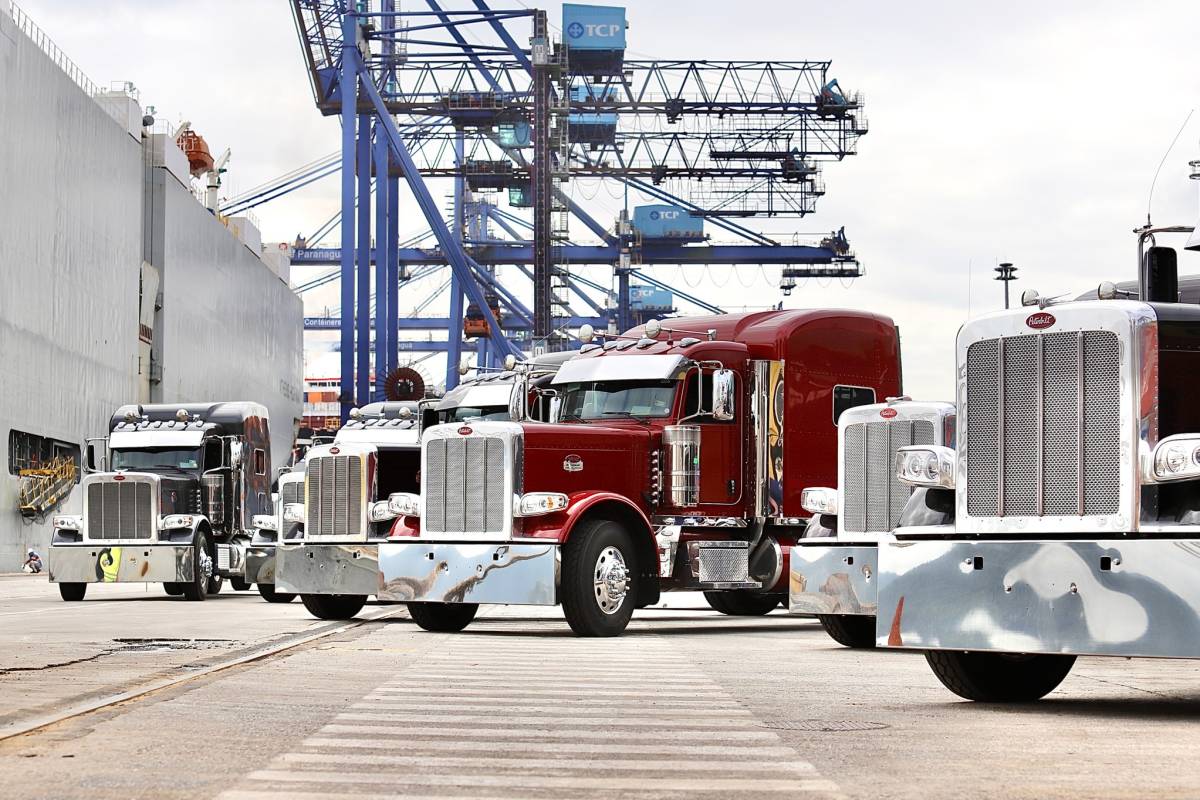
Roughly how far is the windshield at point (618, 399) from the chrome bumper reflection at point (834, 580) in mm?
4055

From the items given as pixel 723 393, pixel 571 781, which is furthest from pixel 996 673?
pixel 723 393

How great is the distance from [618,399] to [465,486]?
2.25m

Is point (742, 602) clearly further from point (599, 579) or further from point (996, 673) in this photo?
point (996, 673)

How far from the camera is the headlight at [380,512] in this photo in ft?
75.3

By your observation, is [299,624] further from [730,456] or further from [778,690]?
[778,690]

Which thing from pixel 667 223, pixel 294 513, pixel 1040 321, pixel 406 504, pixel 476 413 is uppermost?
pixel 667 223

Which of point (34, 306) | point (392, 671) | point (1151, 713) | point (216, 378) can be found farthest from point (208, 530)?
point (216, 378)

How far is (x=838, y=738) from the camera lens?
30.4ft

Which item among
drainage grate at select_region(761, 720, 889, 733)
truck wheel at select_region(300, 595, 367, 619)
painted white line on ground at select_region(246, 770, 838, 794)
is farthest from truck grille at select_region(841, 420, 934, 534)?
painted white line on ground at select_region(246, 770, 838, 794)

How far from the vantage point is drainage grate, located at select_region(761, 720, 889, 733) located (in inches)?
384

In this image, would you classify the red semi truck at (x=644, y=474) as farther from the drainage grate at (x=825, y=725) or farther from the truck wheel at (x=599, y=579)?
the drainage grate at (x=825, y=725)

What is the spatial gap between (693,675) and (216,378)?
3336 inches

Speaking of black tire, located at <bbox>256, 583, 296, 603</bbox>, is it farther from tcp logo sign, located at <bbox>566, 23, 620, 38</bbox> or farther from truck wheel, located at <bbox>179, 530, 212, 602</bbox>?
tcp logo sign, located at <bbox>566, 23, 620, 38</bbox>

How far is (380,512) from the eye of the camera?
2308cm
